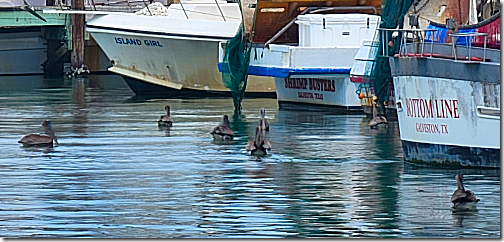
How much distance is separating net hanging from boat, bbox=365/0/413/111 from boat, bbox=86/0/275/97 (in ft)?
29.8

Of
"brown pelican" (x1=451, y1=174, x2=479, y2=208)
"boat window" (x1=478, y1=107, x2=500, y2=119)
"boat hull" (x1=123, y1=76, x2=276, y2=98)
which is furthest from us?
"boat hull" (x1=123, y1=76, x2=276, y2=98)

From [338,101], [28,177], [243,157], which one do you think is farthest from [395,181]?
[338,101]

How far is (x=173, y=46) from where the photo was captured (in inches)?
1264

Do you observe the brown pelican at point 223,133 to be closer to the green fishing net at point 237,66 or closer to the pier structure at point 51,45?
the green fishing net at point 237,66

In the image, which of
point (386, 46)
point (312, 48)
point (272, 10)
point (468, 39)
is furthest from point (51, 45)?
point (468, 39)

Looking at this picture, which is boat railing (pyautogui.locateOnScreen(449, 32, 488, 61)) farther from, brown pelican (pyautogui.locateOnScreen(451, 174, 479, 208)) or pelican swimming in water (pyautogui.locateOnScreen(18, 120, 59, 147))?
pelican swimming in water (pyautogui.locateOnScreen(18, 120, 59, 147))

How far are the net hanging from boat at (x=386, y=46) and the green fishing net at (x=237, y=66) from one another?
186 inches

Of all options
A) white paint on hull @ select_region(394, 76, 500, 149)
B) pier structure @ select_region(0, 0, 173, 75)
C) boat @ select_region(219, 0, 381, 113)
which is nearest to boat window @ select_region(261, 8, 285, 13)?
boat @ select_region(219, 0, 381, 113)

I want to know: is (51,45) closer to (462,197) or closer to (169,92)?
(169,92)

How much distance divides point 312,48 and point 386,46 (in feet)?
27.9

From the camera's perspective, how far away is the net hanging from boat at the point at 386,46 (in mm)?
17736

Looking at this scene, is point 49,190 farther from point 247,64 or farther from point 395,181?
point 247,64

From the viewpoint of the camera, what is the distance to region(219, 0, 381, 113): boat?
82.9 feet

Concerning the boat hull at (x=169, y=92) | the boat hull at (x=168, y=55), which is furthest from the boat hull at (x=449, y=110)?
the boat hull at (x=169, y=92)
